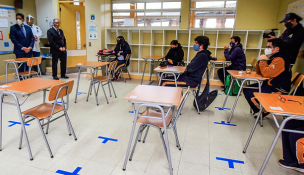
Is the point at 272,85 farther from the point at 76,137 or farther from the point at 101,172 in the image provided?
the point at 76,137

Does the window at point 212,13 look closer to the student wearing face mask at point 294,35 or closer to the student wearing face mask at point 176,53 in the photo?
the student wearing face mask at point 176,53

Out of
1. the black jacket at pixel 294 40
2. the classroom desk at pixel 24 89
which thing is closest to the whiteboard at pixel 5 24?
the classroom desk at pixel 24 89

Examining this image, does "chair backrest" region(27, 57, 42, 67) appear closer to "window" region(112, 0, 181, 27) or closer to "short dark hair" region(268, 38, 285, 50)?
"window" region(112, 0, 181, 27)

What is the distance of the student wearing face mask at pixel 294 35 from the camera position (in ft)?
11.9

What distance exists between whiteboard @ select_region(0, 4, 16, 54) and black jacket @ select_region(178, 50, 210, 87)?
5.32 meters

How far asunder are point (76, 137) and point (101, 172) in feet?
2.70

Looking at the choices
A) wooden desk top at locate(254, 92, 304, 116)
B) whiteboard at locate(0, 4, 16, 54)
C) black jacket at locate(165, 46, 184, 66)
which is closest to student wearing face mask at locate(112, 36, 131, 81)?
black jacket at locate(165, 46, 184, 66)

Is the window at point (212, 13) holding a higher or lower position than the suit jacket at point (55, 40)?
higher

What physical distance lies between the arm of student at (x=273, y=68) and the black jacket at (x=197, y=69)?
0.87 metres

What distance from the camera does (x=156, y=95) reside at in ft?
6.53

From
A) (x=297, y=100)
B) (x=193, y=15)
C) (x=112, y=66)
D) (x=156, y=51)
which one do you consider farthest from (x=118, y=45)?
(x=297, y=100)

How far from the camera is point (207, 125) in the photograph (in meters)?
3.05

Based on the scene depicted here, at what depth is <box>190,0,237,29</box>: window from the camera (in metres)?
5.61

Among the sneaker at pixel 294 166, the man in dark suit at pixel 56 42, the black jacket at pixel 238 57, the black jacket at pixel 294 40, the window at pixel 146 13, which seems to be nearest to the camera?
the sneaker at pixel 294 166
